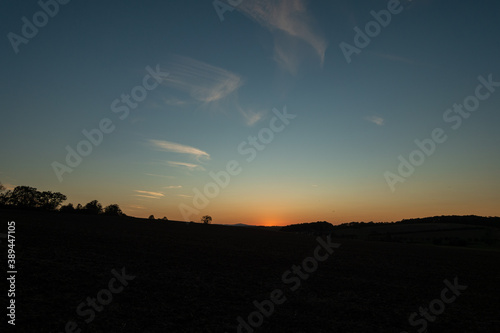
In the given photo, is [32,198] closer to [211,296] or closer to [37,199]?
[37,199]

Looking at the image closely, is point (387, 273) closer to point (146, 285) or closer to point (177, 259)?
point (177, 259)

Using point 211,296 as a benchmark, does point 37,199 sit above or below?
above

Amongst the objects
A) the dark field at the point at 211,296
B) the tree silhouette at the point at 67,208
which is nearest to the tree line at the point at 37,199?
the tree silhouette at the point at 67,208

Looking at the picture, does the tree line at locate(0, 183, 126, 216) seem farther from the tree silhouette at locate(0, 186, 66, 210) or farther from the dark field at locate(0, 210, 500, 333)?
the dark field at locate(0, 210, 500, 333)

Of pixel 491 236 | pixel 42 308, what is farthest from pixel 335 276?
pixel 491 236

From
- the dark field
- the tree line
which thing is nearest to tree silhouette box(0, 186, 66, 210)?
the tree line

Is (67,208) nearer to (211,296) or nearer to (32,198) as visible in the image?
(32,198)

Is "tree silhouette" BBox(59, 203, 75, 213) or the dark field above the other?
"tree silhouette" BBox(59, 203, 75, 213)

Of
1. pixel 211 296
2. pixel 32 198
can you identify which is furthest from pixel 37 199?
pixel 211 296

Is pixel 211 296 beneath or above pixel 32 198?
beneath

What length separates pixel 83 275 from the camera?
17656 mm

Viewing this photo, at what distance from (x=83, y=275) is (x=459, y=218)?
640 ft

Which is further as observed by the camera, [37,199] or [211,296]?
[37,199]

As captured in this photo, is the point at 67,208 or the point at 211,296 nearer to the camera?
the point at 211,296
